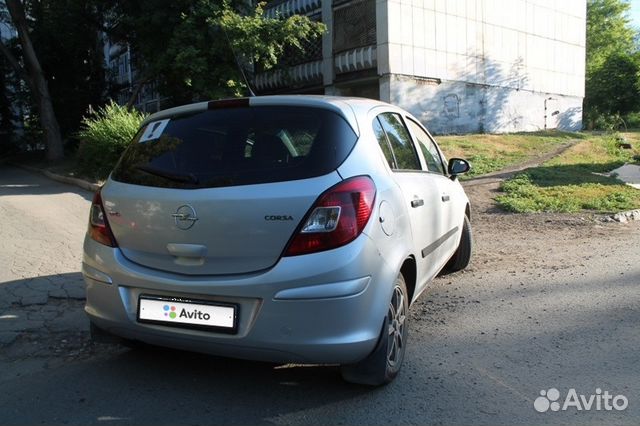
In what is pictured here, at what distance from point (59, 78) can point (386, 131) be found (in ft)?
89.8

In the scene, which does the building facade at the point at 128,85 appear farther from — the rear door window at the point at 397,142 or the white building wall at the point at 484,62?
the rear door window at the point at 397,142

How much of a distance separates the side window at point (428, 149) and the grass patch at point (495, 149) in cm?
787

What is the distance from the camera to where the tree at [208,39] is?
1521 centimetres

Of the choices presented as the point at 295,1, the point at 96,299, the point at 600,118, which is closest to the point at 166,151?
the point at 96,299

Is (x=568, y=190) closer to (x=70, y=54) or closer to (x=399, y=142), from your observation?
(x=399, y=142)

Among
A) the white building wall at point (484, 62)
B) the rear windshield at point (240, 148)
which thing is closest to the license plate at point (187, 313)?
the rear windshield at point (240, 148)

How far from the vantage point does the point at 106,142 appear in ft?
38.8

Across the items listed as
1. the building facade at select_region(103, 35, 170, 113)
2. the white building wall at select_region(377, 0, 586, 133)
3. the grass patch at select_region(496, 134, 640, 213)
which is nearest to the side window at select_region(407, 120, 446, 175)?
the grass patch at select_region(496, 134, 640, 213)

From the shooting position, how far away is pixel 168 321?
2912 mm

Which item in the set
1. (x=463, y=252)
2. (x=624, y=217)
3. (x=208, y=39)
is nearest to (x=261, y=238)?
(x=463, y=252)

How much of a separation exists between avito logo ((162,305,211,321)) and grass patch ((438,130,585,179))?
413 inches

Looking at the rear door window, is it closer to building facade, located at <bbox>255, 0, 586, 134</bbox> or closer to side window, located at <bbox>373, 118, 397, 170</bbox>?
side window, located at <bbox>373, 118, 397, 170</bbox>

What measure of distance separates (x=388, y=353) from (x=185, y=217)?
1379 millimetres

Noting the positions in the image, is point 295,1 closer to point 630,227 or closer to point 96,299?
point 630,227
